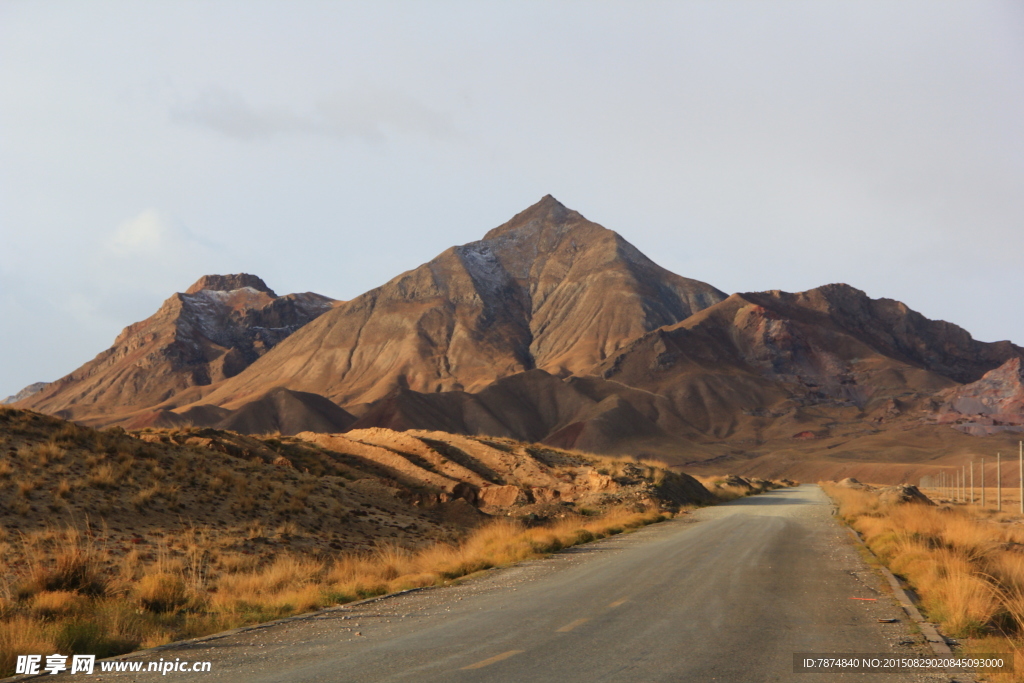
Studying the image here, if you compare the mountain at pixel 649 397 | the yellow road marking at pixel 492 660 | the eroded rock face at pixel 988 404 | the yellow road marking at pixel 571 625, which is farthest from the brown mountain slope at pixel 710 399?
the yellow road marking at pixel 492 660

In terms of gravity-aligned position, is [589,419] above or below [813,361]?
below

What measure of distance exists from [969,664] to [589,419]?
12983 centimetres

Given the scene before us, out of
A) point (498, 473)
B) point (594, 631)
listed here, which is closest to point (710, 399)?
point (498, 473)

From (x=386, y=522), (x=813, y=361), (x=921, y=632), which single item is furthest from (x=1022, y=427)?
(x=921, y=632)

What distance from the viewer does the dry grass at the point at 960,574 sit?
10297 mm

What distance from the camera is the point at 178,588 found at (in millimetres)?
13984

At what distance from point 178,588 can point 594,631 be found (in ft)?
25.9

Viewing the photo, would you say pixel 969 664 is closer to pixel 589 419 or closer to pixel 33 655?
pixel 33 655

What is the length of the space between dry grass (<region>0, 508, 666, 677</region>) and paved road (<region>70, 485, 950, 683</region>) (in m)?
0.99

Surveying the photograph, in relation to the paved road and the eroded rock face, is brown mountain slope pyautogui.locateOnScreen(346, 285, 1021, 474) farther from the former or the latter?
the paved road

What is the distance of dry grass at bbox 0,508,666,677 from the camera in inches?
400

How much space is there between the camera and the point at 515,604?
12.5m

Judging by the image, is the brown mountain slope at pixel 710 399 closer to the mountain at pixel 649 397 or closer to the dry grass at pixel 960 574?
the mountain at pixel 649 397

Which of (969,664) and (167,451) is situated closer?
(969,664)
